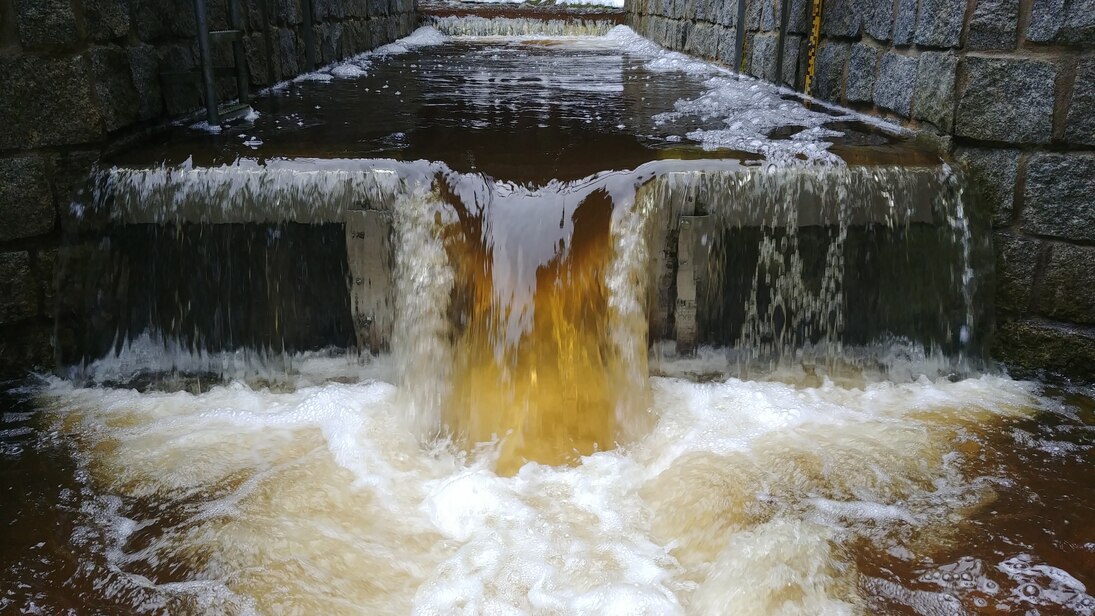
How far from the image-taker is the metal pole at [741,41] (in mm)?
6102

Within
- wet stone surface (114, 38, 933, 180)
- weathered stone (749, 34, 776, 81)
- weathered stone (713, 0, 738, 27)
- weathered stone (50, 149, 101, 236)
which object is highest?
weathered stone (713, 0, 738, 27)

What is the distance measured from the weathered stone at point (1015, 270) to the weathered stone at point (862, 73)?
1.33 metres

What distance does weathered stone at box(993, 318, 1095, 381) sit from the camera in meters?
3.11

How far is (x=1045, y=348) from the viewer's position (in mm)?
3186

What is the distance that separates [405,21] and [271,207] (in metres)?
8.66

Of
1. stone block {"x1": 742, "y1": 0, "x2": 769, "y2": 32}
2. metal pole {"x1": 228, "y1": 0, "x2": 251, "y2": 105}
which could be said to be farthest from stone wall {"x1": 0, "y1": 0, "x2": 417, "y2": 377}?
stone block {"x1": 742, "y1": 0, "x2": 769, "y2": 32}

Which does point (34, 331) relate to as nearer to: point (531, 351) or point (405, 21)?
point (531, 351)

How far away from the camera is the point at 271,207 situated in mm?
3104

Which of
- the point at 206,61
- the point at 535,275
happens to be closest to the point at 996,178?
the point at 535,275

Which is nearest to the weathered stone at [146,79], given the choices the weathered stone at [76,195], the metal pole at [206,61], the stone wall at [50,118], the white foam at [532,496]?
the stone wall at [50,118]

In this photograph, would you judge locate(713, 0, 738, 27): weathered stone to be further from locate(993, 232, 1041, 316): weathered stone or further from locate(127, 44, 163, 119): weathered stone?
locate(127, 44, 163, 119): weathered stone

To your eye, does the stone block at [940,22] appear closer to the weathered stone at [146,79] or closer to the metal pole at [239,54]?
the weathered stone at [146,79]

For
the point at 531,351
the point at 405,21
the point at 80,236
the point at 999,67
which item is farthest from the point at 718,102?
the point at 405,21

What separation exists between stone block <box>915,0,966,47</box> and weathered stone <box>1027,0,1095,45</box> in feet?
1.14
